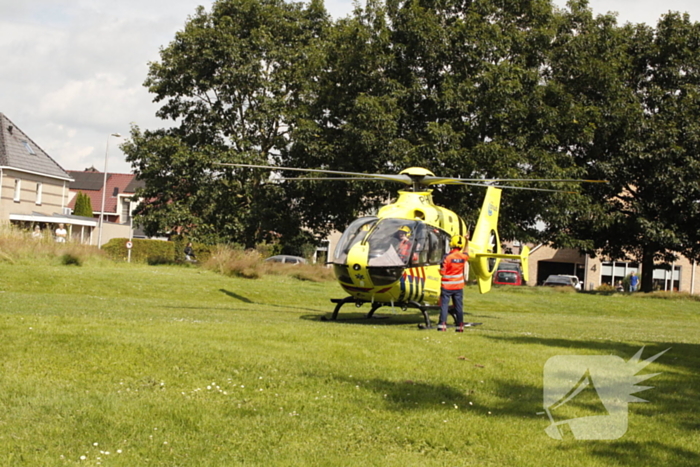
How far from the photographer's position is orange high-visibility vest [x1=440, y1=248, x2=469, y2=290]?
1524 centimetres

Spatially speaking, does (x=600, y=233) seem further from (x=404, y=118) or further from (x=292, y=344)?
(x=292, y=344)

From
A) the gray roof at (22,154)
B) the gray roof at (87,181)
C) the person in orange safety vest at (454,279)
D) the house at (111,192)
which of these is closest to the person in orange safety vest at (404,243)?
the person in orange safety vest at (454,279)

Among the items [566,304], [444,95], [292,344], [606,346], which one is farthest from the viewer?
[444,95]

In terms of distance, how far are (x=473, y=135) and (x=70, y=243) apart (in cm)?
1769

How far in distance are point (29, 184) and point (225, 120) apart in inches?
624

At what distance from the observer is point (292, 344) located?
35.4 feet

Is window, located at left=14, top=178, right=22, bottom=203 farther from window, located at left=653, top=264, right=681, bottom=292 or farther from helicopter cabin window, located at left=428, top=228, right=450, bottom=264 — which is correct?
window, located at left=653, top=264, right=681, bottom=292

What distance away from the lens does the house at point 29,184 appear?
4562 cm

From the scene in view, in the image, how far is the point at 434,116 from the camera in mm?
34938

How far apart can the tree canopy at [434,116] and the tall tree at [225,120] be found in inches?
3.9

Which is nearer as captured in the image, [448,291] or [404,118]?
[448,291]

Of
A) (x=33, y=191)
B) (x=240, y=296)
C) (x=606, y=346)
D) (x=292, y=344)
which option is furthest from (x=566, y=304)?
(x=33, y=191)

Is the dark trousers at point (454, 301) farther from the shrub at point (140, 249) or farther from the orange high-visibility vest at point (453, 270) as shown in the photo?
the shrub at point (140, 249)

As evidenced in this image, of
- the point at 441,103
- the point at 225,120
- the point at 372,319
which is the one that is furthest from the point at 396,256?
the point at 225,120
